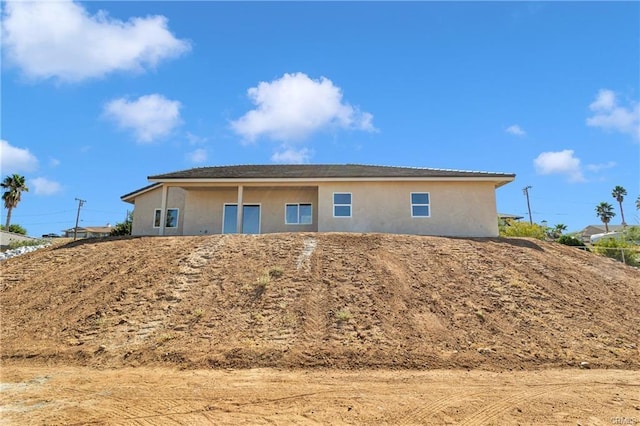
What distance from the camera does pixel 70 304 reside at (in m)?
11.1

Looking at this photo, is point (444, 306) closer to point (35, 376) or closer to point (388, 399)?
point (388, 399)

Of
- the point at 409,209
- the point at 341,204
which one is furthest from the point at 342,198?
the point at 409,209

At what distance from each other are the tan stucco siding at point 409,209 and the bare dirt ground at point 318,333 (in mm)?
2410

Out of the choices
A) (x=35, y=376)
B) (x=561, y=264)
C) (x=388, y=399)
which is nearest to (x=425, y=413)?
(x=388, y=399)

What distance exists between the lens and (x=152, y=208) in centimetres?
2214

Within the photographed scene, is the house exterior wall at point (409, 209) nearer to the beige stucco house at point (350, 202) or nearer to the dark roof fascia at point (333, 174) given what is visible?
the beige stucco house at point (350, 202)

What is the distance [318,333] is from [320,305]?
1261 mm

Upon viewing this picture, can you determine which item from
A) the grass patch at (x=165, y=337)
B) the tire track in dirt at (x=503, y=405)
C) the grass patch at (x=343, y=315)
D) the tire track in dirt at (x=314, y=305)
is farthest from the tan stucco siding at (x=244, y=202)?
the tire track in dirt at (x=503, y=405)

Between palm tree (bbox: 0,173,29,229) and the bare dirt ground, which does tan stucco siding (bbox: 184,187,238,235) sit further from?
palm tree (bbox: 0,173,29,229)

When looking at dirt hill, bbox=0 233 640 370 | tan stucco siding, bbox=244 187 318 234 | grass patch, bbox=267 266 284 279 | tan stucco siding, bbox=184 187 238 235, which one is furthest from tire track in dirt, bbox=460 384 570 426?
tan stucco siding, bbox=184 187 238 235

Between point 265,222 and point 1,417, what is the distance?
48.3 feet

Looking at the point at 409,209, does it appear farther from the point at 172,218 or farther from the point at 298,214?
the point at 172,218

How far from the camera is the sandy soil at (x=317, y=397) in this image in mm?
5469

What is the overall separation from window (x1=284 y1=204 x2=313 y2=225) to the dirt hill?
421 cm
